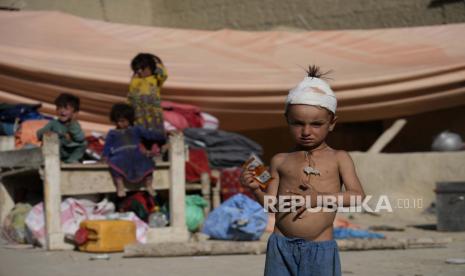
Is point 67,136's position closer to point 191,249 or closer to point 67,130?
point 67,130

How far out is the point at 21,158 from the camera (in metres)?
7.52

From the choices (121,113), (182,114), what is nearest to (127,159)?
(121,113)

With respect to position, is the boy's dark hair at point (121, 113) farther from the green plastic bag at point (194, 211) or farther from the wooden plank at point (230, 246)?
the wooden plank at point (230, 246)

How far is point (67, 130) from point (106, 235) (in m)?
1.20

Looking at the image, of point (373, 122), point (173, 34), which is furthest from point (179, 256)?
point (373, 122)

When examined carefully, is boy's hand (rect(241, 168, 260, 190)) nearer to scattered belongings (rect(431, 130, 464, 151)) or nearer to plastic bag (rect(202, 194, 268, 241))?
plastic bag (rect(202, 194, 268, 241))

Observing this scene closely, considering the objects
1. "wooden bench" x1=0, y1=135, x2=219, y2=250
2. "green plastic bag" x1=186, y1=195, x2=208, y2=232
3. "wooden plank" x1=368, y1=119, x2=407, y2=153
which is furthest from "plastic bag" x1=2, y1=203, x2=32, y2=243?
"wooden plank" x1=368, y1=119, x2=407, y2=153

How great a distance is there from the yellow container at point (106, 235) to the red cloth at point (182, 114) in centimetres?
234

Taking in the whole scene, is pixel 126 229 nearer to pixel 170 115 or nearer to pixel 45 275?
pixel 45 275

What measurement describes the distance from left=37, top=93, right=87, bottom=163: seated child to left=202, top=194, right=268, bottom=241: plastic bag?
4.19 ft

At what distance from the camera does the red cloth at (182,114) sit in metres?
9.07

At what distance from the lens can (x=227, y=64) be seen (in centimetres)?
1063

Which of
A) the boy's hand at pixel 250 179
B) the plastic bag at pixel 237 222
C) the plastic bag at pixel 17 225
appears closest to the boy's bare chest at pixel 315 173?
the boy's hand at pixel 250 179

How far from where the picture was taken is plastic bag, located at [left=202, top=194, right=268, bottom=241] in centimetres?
724
